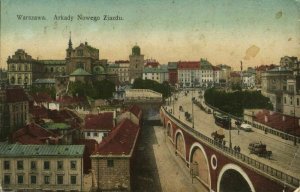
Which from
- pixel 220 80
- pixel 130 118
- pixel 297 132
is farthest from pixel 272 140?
pixel 220 80

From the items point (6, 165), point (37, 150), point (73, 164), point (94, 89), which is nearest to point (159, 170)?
point (73, 164)

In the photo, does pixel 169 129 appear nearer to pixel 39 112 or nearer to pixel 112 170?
pixel 39 112

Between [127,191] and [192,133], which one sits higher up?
[192,133]

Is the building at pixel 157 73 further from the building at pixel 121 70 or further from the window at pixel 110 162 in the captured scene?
the window at pixel 110 162

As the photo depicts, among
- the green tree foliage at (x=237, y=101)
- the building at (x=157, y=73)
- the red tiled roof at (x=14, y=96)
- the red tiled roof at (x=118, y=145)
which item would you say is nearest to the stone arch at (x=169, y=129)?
the green tree foliage at (x=237, y=101)

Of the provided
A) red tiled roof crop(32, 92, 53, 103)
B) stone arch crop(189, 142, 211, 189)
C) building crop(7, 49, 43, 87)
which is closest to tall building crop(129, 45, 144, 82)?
building crop(7, 49, 43, 87)

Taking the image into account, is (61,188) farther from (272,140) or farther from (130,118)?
(130,118)
